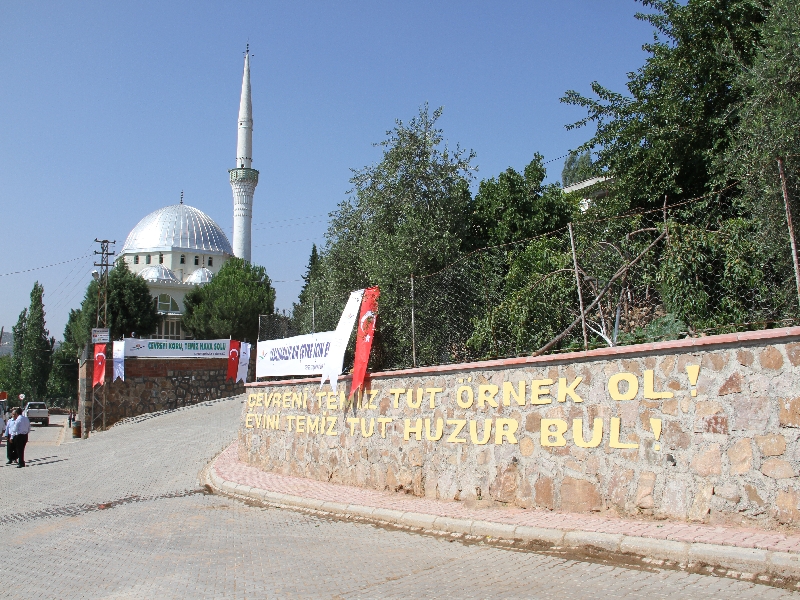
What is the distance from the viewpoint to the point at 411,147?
16594 mm

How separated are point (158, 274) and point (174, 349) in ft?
110

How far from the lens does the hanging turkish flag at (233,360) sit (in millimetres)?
31234

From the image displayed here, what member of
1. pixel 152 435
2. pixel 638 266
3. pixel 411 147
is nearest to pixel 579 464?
pixel 638 266

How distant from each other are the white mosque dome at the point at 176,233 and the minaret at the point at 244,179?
5.64 m

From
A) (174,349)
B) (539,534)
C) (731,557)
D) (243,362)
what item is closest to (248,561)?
(539,534)

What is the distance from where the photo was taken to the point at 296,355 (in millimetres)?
12945

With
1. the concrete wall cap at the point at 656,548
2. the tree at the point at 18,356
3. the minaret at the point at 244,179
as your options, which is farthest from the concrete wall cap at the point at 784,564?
the tree at the point at 18,356

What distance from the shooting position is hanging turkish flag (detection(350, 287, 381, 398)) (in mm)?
10688

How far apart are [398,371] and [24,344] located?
71875 millimetres

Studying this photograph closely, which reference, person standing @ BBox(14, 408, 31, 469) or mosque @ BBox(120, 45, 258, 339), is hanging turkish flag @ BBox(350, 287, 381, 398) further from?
mosque @ BBox(120, 45, 258, 339)

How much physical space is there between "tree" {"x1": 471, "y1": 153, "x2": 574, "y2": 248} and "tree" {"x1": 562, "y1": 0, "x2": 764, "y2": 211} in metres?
4.03

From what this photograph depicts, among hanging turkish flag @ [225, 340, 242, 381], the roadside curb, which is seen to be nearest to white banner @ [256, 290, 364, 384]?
the roadside curb

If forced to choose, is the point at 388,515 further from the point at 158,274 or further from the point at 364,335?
the point at 158,274

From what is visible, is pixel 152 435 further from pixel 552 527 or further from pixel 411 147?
pixel 552 527
